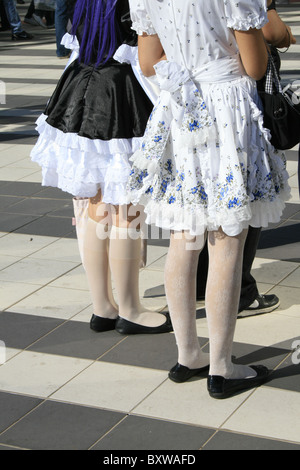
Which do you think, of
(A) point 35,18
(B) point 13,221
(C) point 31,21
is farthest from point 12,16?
(B) point 13,221

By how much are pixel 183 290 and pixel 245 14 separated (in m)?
1.01

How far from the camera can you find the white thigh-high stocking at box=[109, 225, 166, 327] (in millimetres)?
3641

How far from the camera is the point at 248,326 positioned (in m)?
3.77

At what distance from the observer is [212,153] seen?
2.99 metres

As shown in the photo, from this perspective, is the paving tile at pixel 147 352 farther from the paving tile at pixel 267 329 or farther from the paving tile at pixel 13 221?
the paving tile at pixel 13 221

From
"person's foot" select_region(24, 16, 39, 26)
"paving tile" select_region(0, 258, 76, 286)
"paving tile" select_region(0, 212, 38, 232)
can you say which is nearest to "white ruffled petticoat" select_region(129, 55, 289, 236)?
"paving tile" select_region(0, 258, 76, 286)

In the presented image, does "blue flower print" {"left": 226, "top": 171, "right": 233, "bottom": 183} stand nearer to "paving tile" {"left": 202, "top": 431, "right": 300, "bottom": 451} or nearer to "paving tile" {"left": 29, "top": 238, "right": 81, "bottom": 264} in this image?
"paving tile" {"left": 202, "top": 431, "right": 300, "bottom": 451}

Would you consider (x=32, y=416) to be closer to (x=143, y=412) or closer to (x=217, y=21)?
(x=143, y=412)

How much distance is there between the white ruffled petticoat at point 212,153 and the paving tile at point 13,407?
0.85 metres

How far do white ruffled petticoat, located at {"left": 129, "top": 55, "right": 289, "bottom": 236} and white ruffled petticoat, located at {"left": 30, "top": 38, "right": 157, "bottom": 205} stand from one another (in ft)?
1.26

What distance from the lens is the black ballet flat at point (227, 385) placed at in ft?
10.3

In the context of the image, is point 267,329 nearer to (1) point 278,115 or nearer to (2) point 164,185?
(2) point 164,185

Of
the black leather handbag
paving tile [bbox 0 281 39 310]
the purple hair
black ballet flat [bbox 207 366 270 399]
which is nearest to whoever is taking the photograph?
the black leather handbag
